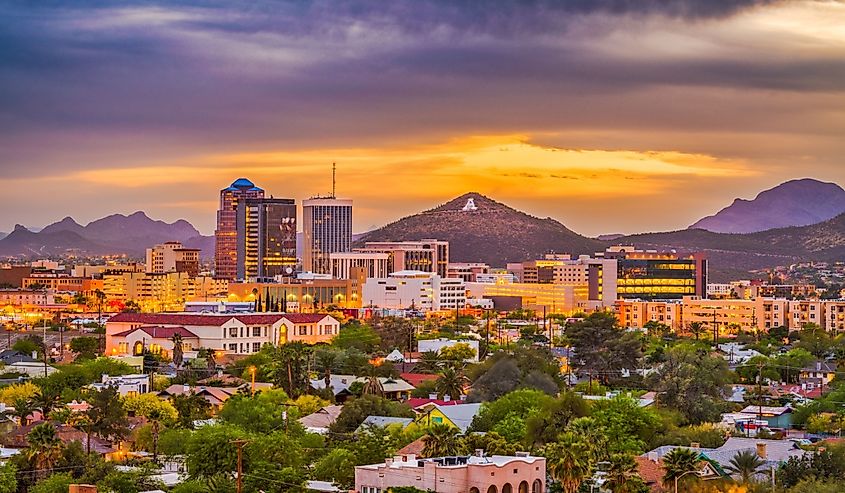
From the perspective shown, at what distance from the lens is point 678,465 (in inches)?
1604

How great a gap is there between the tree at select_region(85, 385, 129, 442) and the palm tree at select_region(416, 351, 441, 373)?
121 ft

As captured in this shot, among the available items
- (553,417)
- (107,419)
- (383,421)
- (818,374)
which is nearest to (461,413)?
(383,421)

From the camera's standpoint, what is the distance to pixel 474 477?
4006 cm

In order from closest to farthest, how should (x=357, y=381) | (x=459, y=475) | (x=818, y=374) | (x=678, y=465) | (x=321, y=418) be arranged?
(x=459, y=475), (x=678, y=465), (x=321, y=418), (x=357, y=381), (x=818, y=374)

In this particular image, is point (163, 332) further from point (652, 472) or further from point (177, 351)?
point (652, 472)

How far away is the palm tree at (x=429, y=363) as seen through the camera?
98000 millimetres

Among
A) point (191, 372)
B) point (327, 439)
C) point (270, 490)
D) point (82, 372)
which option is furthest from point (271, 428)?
point (191, 372)

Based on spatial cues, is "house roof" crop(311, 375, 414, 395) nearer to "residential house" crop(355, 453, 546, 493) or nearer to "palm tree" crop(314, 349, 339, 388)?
"palm tree" crop(314, 349, 339, 388)

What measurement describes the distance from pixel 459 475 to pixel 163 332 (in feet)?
254

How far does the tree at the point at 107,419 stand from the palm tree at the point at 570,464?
21599mm

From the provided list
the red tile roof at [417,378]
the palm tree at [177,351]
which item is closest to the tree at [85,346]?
the palm tree at [177,351]

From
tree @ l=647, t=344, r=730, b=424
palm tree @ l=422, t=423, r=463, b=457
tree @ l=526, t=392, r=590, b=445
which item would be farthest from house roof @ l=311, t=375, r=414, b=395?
palm tree @ l=422, t=423, r=463, b=457

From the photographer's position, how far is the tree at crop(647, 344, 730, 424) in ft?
221

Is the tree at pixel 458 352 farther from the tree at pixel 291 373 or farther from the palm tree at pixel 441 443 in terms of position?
the palm tree at pixel 441 443
